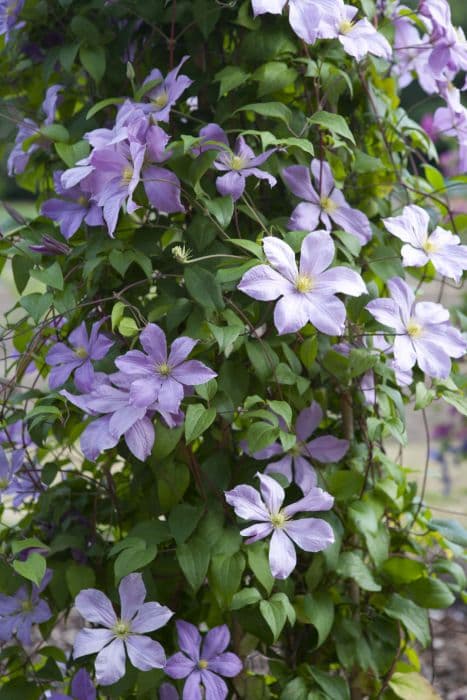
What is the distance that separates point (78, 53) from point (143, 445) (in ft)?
1.74

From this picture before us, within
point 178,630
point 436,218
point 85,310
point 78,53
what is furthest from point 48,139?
point 178,630

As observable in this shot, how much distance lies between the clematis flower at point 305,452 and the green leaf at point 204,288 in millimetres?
203

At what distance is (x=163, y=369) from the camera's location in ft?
3.05

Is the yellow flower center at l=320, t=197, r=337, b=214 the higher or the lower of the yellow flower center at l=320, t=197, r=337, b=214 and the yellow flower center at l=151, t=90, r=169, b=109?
the lower

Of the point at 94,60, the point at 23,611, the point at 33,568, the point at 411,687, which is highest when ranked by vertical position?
the point at 94,60

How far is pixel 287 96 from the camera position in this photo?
44.9 inches

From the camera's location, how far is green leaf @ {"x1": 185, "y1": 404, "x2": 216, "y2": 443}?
3.02 feet

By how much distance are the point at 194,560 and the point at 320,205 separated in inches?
16.7

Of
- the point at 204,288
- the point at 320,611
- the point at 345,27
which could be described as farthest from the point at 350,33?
the point at 320,611

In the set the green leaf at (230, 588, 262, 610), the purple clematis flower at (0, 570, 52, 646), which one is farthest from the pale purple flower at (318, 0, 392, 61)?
the purple clematis flower at (0, 570, 52, 646)

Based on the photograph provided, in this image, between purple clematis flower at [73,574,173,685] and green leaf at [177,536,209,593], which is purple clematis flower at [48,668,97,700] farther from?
green leaf at [177,536,209,593]

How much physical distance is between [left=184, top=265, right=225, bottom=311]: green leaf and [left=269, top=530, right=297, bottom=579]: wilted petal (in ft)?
0.80

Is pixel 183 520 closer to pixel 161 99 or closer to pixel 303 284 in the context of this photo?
pixel 303 284

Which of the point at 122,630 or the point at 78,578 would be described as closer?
the point at 122,630
